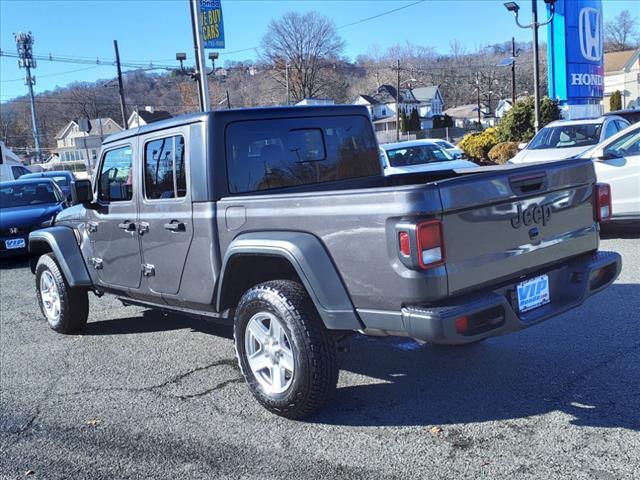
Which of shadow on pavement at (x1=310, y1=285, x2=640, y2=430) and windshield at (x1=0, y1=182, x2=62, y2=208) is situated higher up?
windshield at (x1=0, y1=182, x2=62, y2=208)

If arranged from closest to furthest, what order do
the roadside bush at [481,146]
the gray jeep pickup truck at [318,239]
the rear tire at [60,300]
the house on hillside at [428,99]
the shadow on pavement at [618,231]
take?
the gray jeep pickup truck at [318,239] < the rear tire at [60,300] < the shadow on pavement at [618,231] < the roadside bush at [481,146] < the house on hillside at [428,99]

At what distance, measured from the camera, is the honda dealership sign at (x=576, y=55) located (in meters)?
21.0

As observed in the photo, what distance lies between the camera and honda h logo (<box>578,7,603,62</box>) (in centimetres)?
2142

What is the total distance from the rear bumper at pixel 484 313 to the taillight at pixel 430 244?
26 cm

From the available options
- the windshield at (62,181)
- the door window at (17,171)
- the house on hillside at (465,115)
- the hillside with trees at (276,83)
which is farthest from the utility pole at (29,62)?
the house on hillside at (465,115)

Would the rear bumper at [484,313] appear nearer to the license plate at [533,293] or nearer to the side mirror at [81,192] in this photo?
the license plate at [533,293]

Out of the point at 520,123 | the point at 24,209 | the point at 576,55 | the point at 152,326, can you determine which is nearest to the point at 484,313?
the point at 152,326

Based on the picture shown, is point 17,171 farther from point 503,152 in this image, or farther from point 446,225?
point 446,225

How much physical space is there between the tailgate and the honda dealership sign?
1934 cm

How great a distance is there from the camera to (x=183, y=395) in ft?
14.8

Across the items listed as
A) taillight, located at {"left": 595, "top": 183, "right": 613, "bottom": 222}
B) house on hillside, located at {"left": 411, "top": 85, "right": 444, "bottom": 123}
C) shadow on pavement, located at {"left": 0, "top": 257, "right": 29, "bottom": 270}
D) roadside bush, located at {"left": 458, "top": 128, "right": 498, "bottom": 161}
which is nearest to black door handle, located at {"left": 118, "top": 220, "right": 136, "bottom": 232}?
taillight, located at {"left": 595, "top": 183, "right": 613, "bottom": 222}

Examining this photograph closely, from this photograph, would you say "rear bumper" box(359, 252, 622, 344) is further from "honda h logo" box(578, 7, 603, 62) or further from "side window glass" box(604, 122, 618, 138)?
"honda h logo" box(578, 7, 603, 62)

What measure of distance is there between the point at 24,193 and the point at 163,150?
9254 mm


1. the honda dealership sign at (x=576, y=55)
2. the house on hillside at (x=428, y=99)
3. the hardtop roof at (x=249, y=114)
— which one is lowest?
the hardtop roof at (x=249, y=114)
